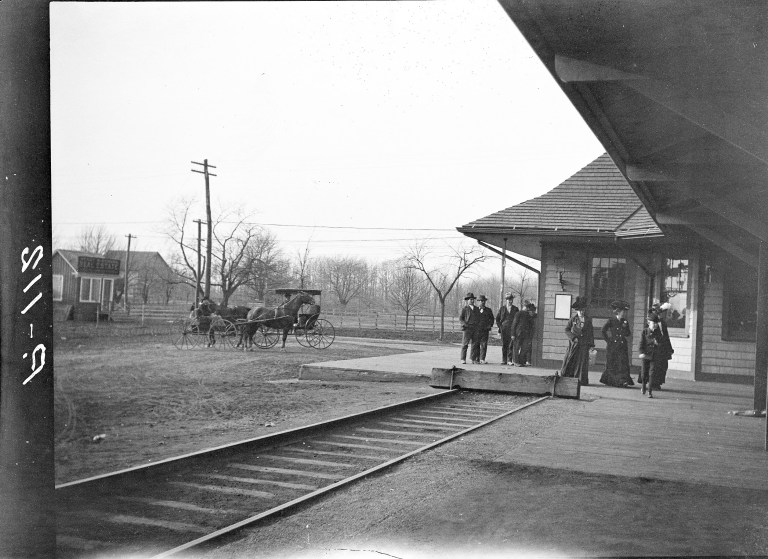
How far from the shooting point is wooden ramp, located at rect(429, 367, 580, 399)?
466 inches

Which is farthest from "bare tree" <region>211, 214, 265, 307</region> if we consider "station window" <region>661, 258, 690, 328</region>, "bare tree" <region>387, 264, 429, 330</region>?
"bare tree" <region>387, 264, 429, 330</region>

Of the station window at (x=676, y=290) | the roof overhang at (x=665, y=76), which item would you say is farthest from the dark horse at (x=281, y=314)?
the roof overhang at (x=665, y=76)

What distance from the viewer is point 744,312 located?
1502 cm

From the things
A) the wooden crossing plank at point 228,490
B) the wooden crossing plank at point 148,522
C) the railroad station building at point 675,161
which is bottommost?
the wooden crossing plank at point 228,490

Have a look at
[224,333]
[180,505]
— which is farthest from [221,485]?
[224,333]

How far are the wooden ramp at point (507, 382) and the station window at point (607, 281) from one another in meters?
5.08

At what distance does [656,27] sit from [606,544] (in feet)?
9.43

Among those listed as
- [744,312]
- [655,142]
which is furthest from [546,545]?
[744,312]

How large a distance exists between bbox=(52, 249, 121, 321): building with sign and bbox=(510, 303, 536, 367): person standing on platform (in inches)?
510

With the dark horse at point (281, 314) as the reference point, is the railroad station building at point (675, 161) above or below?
above

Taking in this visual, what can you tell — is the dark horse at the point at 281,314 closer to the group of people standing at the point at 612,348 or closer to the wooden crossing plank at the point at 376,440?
the group of people standing at the point at 612,348

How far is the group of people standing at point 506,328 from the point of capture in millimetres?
16719

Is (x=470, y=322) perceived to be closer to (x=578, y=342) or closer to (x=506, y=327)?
(x=506, y=327)

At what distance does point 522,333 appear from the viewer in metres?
16.7
